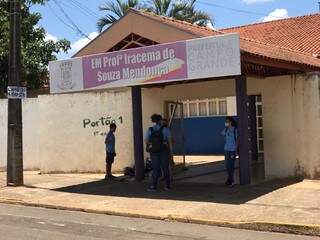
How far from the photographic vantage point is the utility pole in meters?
15.3

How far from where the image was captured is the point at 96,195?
1355cm

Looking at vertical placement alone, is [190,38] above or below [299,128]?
above

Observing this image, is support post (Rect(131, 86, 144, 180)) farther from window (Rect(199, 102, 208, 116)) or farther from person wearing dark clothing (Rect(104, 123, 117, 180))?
window (Rect(199, 102, 208, 116))

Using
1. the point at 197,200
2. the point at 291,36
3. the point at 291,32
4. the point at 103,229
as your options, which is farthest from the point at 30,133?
the point at 103,229

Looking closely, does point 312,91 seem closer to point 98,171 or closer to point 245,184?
point 245,184


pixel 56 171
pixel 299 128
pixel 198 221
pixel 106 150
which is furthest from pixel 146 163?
pixel 198 221

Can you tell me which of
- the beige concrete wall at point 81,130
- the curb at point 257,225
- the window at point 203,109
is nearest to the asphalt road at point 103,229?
the curb at point 257,225

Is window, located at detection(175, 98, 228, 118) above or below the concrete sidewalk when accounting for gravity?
above

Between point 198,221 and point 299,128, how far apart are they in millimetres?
5137

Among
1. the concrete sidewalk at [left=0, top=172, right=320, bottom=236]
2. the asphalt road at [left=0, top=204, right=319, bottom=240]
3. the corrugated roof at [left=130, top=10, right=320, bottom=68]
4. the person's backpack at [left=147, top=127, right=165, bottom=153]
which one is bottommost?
the asphalt road at [left=0, top=204, right=319, bottom=240]

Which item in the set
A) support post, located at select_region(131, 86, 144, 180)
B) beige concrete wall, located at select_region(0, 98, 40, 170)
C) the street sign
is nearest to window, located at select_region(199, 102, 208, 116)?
beige concrete wall, located at select_region(0, 98, 40, 170)

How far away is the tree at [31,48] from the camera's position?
2384cm

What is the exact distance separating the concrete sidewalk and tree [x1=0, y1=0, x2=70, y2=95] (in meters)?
8.87

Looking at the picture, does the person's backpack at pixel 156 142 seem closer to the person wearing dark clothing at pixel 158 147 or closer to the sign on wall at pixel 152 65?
the person wearing dark clothing at pixel 158 147
